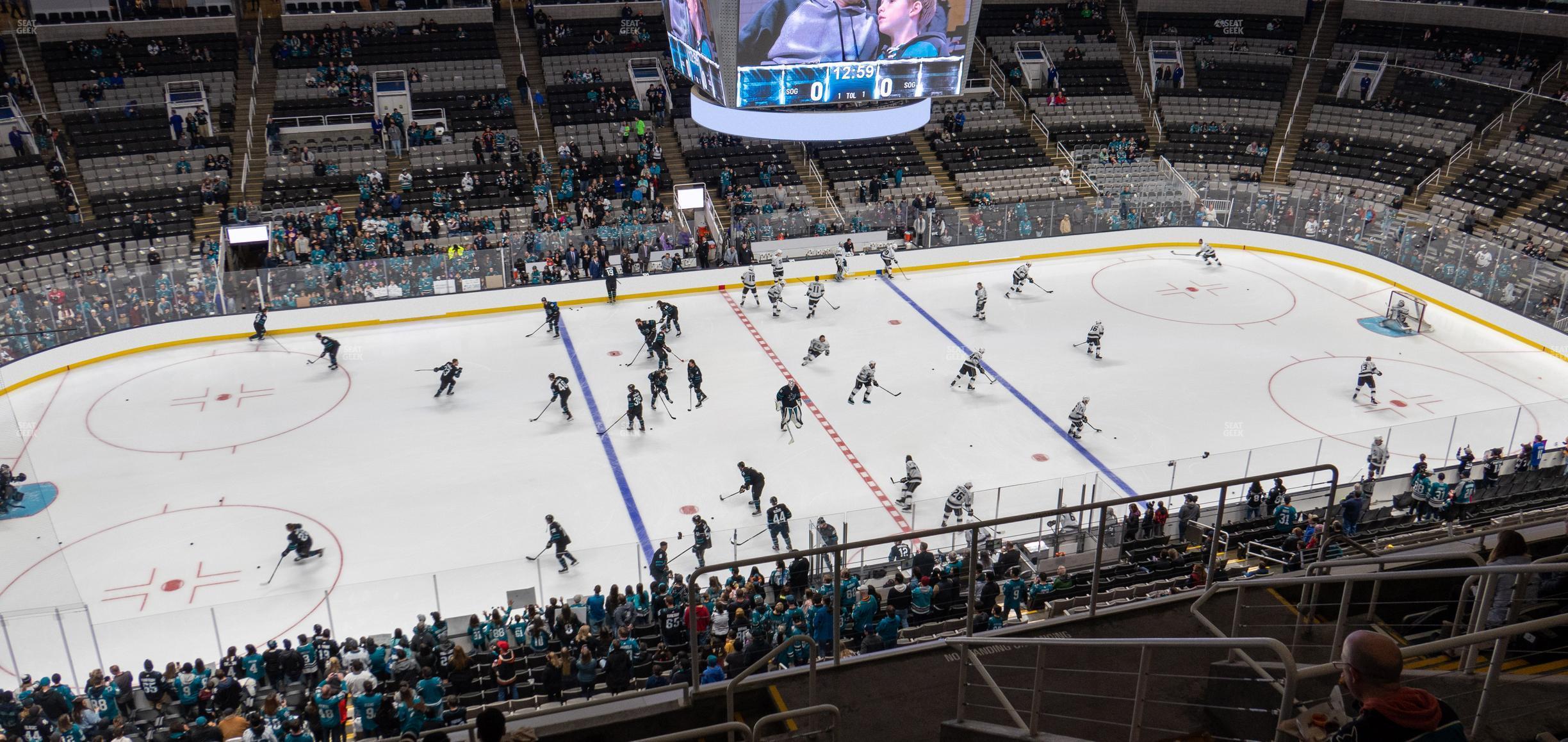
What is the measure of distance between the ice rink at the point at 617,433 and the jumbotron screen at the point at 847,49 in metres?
5.46

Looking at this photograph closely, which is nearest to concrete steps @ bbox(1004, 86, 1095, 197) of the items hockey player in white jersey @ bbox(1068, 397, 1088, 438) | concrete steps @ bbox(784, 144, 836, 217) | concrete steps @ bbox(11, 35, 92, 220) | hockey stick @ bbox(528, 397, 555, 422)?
concrete steps @ bbox(784, 144, 836, 217)

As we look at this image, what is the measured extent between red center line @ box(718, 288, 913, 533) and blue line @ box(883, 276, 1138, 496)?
3.01 m

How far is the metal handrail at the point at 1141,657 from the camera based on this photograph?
4.18 m

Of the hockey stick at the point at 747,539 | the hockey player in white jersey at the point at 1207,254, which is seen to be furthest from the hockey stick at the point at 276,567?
the hockey player in white jersey at the point at 1207,254

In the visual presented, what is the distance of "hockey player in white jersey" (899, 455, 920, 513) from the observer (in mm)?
16922

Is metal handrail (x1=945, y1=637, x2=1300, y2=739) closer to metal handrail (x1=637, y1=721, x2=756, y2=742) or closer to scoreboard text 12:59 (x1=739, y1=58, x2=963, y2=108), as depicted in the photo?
metal handrail (x1=637, y1=721, x2=756, y2=742)

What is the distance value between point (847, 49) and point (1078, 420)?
7.85 meters

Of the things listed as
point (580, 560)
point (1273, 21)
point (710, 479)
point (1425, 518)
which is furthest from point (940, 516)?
point (1273, 21)

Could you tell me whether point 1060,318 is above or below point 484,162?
below

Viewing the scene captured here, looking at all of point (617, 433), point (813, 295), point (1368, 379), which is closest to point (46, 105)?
point (617, 433)

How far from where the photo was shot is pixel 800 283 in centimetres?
2828

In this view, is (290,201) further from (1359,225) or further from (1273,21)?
(1273,21)

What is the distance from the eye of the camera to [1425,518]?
14336 millimetres

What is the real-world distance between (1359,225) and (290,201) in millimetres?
26572
